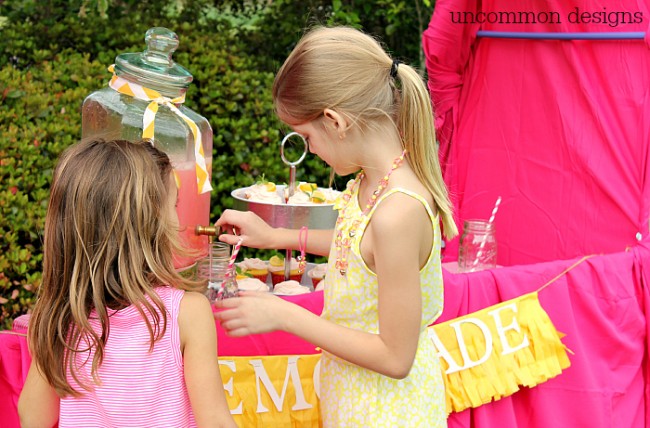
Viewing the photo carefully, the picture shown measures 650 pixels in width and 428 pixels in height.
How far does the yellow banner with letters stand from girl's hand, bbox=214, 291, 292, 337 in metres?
0.62

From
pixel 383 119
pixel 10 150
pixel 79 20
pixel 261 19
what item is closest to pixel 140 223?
pixel 383 119

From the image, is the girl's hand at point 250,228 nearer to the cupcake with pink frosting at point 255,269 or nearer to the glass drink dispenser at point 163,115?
the glass drink dispenser at point 163,115

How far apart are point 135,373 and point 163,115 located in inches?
34.2

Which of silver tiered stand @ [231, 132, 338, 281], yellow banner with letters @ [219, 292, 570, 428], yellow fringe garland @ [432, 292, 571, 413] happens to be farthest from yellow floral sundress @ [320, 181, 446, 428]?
yellow fringe garland @ [432, 292, 571, 413]

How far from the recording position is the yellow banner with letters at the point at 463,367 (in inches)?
89.4

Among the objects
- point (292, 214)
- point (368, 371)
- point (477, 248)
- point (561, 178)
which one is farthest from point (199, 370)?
point (561, 178)

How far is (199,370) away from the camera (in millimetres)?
1575

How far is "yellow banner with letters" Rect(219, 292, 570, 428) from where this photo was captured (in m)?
2.27

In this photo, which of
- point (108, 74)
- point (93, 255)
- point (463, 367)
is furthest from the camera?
point (108, 74)

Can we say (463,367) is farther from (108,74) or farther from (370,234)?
(108,74)

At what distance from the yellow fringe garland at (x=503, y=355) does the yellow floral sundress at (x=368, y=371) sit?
674 mm

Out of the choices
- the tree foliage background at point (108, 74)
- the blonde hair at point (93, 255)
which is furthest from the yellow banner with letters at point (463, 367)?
the tree foliage background at point (108, 74)

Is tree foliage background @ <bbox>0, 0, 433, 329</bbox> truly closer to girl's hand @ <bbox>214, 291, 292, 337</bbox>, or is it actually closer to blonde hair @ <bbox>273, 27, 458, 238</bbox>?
blonde hair @ <bbox>273, 27, 458, 238</bbox>

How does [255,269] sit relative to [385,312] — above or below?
below
